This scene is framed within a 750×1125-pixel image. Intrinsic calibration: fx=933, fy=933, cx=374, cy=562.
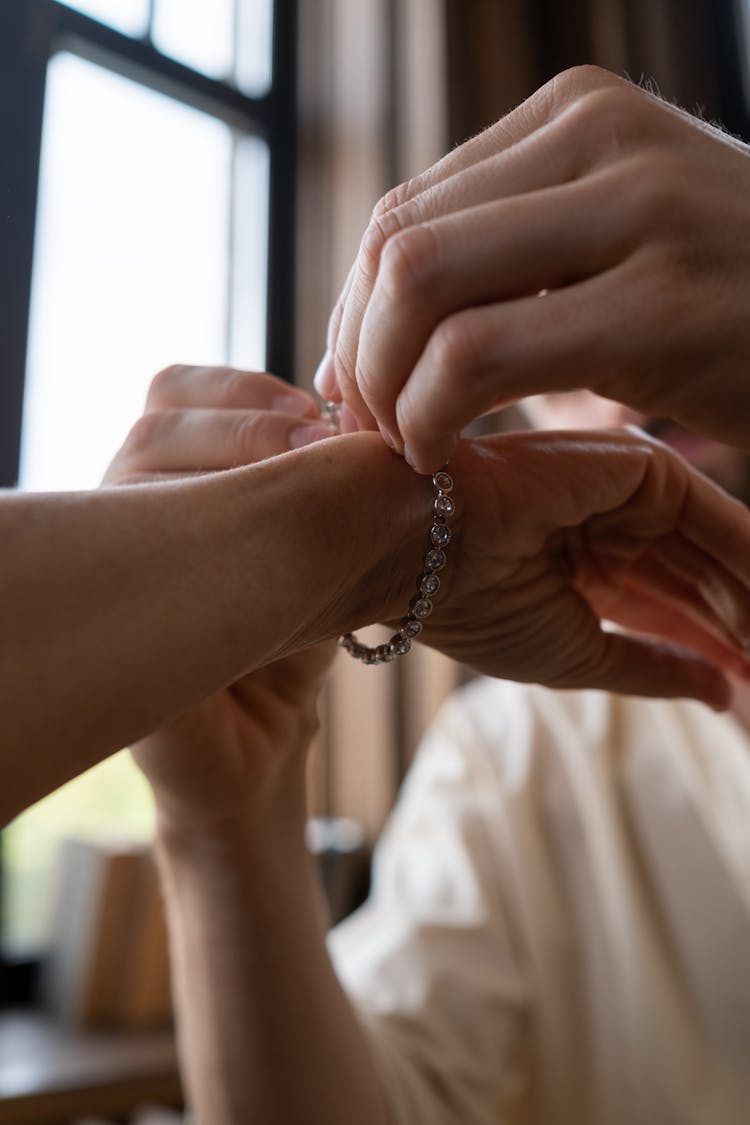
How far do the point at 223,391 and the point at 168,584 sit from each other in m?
0.19

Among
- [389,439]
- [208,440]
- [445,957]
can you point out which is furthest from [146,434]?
[445,957]

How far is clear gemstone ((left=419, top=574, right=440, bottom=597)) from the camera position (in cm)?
50

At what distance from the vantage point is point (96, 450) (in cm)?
74

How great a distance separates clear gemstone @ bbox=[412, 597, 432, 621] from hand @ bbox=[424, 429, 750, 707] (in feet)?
0.03

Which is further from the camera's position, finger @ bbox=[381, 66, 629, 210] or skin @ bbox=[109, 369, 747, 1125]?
skin @ bbox=[109, 369, 747, 1125]

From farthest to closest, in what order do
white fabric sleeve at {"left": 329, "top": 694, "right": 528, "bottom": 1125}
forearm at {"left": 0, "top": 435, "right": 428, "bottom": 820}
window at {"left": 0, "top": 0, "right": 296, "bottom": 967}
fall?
white fabric sleeve at {"left": 329, "top": 694, "right": 528, "bottom": 1125} < window at {"left": 0, "top": 0, "right": 296, "bottom": 967} < forearm at {"left": 0, "top": 435, "right": 428, "bottom": 820}

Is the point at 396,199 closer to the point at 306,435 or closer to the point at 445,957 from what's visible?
the point at 306,435

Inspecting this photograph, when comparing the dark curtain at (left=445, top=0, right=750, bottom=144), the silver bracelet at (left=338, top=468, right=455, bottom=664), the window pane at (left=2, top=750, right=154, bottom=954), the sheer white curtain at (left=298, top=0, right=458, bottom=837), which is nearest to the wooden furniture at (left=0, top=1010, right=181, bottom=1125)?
the window pane at (left=2, top=750, right=154, bottom=954)

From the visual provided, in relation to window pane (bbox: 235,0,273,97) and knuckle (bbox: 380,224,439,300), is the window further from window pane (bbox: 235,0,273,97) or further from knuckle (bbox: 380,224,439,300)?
knuckle (bbox: 380,224,439,300)

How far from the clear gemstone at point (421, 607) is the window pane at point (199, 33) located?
1703mm

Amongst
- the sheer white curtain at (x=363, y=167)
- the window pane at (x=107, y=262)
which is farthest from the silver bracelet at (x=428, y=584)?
the sheer white curtain at (x=363, y=167)

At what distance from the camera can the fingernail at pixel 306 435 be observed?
0.51 meters

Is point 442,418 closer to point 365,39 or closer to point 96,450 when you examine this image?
point 96,450

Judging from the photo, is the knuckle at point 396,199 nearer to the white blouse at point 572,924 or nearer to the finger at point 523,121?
the finger at point 523,121
